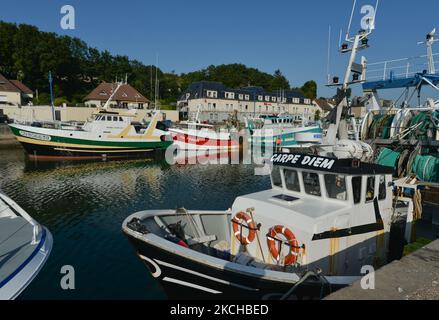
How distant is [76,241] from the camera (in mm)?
13703

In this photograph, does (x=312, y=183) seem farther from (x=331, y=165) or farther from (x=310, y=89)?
(x=310, y=89)

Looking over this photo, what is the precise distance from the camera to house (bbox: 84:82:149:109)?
72.8 metres

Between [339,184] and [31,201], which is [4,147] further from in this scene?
[339,184]

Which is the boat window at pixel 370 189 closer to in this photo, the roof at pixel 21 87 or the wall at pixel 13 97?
the wall at pixel 13 97

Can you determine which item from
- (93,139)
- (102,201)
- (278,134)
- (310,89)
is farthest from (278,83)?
(102,201)

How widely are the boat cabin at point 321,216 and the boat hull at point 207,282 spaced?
86 cm

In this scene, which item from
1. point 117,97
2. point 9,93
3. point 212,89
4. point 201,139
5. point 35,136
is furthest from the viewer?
point 212,89

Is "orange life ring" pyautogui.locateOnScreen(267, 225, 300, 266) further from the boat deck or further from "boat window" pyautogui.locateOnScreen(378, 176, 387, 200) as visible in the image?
the boat deck

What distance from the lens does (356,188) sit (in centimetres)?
803

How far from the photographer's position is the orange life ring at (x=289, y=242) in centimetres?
759

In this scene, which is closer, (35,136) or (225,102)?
(35,136)

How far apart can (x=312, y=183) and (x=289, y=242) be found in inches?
75.1

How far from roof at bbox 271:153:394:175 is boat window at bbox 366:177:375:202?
Result: 0.79 feet

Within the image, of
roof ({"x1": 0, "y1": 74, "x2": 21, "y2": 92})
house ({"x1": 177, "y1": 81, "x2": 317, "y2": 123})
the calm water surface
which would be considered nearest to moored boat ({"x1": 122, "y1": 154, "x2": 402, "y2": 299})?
→ the calm water surface
